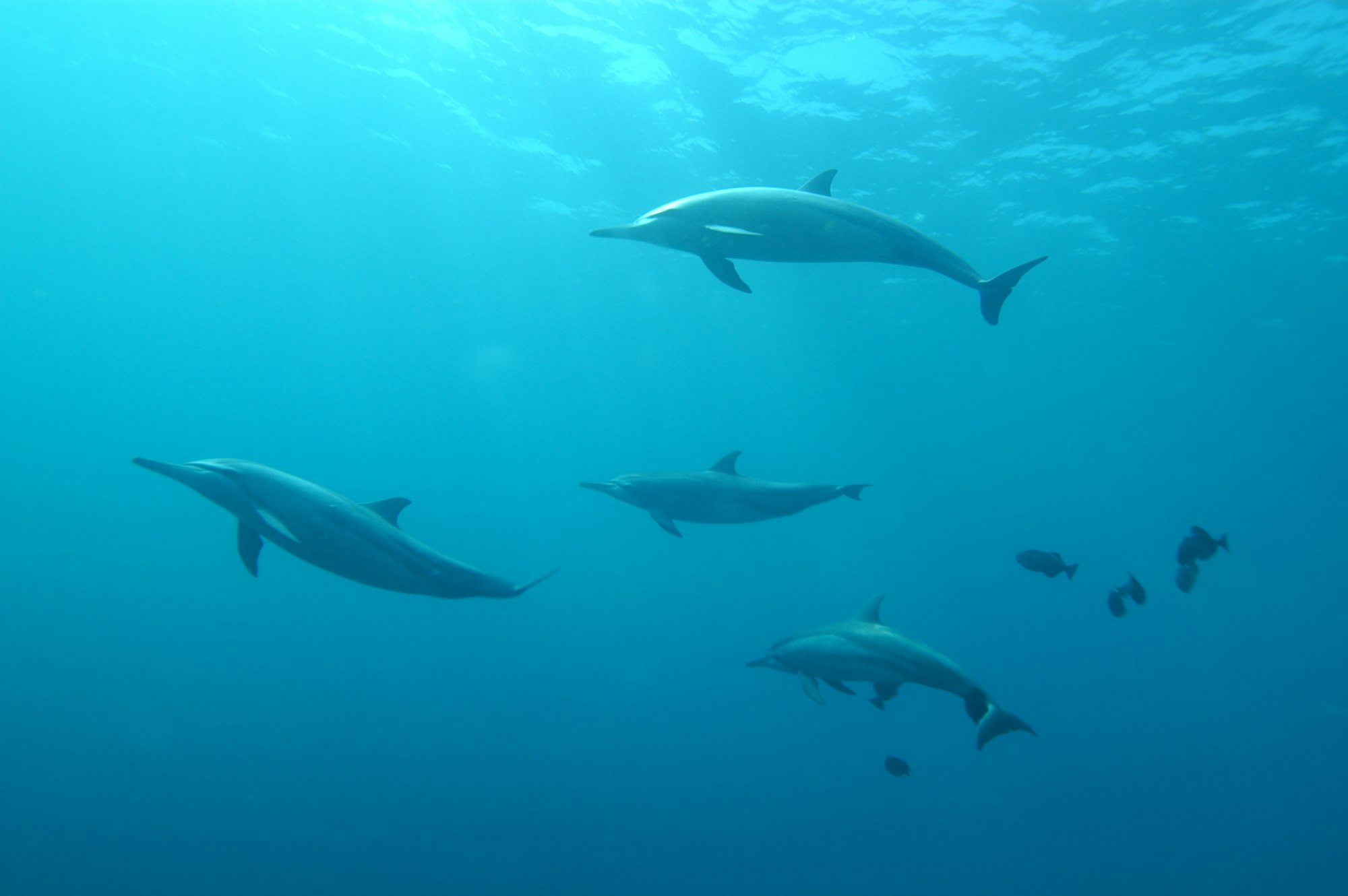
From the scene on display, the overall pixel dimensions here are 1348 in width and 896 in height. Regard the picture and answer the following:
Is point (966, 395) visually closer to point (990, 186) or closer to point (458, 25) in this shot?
point (990, 186)

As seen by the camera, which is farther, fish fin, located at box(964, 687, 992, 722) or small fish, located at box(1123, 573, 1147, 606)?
small fish, located at box(1123, 573, 1147, 606)

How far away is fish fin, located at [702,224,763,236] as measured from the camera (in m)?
3.91

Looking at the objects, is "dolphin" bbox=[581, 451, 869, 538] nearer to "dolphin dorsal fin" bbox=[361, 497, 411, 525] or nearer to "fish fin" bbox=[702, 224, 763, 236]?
"dolphin dorsal fin" bbox=[361, 497, 411, 525]

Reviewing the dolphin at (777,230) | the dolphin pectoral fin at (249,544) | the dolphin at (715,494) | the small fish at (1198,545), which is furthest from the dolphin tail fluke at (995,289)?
the dolphin pectoral fin at (249,544)

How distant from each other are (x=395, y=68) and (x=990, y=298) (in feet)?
71.6

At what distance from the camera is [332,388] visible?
230 feet

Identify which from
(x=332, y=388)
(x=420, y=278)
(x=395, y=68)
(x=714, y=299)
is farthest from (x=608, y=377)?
(x=332, y=388)

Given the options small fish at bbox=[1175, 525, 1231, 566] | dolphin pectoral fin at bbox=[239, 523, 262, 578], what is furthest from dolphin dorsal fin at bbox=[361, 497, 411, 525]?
small fish at bbox=[1175, 525, 1231, 566]

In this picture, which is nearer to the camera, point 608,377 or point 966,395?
point 966,395

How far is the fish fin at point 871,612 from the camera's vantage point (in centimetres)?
663

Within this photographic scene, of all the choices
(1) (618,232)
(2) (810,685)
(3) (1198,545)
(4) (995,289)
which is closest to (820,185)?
(4) (995,289)

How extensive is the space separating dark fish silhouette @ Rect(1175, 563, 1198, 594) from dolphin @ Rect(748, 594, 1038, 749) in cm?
269

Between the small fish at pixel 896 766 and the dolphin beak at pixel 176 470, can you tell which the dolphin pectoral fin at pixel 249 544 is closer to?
the dolphin beak at pixel 176 470

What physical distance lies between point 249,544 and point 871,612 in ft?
17.5
